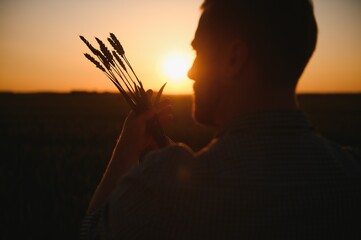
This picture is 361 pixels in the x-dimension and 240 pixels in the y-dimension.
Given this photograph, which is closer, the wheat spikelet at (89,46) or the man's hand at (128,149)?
the man's hand at (128,149)

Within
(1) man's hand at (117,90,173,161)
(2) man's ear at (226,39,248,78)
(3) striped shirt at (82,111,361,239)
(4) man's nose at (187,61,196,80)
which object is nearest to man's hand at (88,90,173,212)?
(1) man's hand at (117,90,173,161)

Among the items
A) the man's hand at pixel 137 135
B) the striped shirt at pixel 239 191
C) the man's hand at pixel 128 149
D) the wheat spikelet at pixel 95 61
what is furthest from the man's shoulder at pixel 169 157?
the wheat spikelet at pixel 95 61

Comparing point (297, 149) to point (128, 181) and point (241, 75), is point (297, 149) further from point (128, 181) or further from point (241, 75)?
point (128, 181)

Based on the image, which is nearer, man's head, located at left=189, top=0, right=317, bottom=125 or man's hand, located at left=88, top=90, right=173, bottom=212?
man's head, located at left=189, top=0, right=317, bottom=125

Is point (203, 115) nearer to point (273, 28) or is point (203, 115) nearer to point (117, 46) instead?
point (273, 28)

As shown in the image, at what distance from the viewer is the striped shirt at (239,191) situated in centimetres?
107

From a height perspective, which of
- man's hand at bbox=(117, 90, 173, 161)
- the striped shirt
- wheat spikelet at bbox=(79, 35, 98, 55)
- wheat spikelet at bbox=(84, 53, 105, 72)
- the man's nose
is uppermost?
wheat spikelet at bbox=(79, 35, 98, 55)

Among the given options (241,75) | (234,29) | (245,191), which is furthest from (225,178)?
(234,29)

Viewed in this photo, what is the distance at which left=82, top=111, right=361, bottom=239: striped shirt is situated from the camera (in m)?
1.07

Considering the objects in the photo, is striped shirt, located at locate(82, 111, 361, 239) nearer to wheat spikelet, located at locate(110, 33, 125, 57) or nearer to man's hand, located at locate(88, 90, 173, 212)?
man's hand, located at locate(88, 90, 173, 212)

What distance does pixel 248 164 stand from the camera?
1.09 metres

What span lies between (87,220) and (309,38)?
844 millimetres

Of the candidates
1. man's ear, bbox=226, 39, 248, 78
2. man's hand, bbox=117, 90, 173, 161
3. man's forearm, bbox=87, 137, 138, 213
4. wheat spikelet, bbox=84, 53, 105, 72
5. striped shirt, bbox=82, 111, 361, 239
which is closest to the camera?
striped shirt, bbox=82, 111, 361, 239

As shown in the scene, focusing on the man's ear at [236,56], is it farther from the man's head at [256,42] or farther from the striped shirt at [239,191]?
the striped shirt at [239,191]
